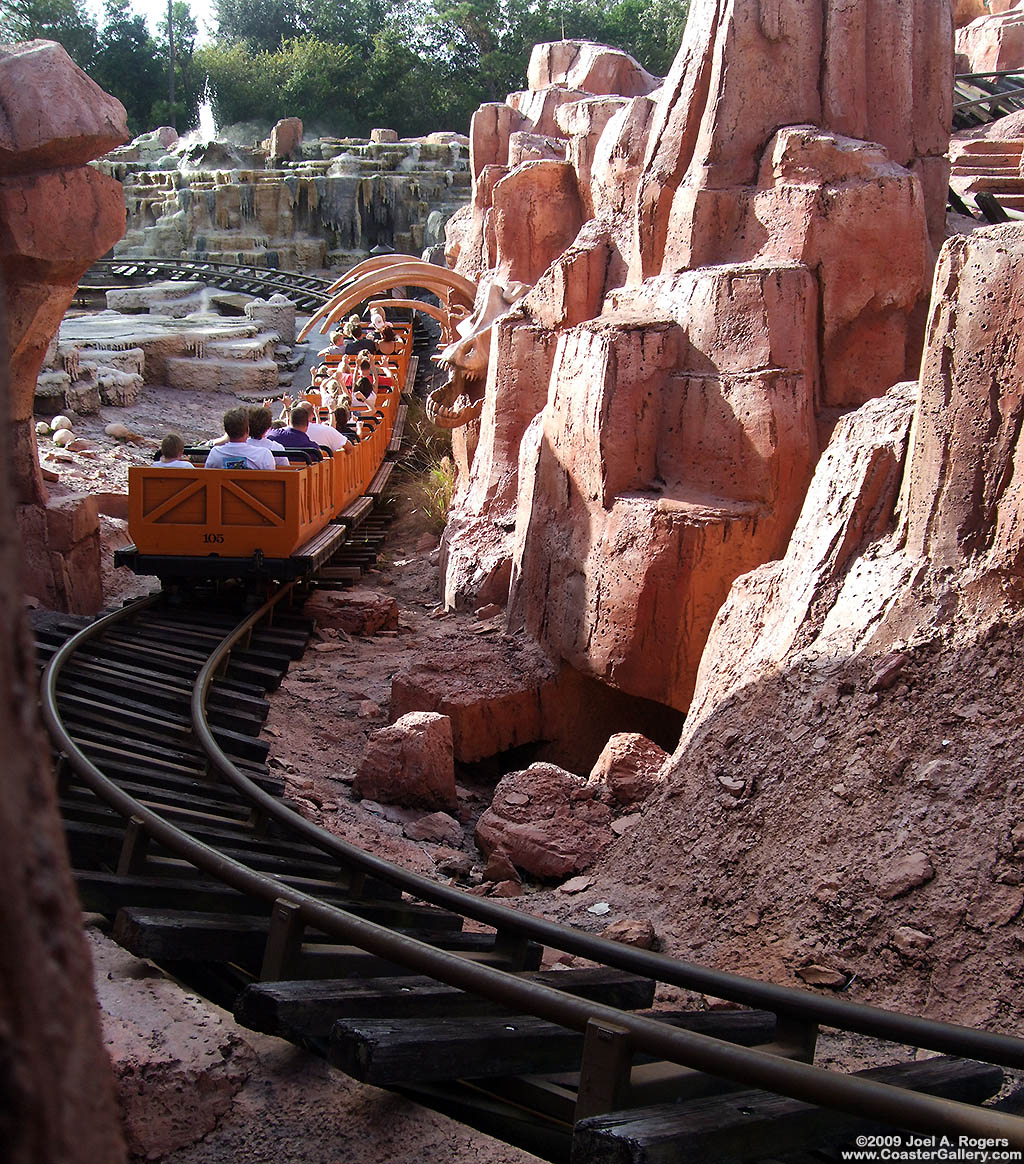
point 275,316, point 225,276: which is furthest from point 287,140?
point 275,316

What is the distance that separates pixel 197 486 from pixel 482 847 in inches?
182

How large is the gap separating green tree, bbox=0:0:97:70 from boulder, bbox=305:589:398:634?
4260cm

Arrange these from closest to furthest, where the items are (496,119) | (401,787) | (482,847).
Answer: (482,847), (401,787), (496,119)

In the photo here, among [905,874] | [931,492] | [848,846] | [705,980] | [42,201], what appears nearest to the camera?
[705,980]

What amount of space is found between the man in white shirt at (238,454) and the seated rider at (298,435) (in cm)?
127

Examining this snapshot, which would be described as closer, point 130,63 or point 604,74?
point 604,74

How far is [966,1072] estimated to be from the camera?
311cm

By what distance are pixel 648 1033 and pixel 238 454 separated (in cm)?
800

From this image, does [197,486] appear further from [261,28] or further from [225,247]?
[261,28]

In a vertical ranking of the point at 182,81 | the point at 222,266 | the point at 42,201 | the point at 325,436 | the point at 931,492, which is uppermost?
the point at 182,81

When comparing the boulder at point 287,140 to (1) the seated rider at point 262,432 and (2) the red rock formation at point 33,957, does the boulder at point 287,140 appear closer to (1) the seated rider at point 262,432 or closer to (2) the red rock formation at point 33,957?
(1) the seated rider at point 262,432

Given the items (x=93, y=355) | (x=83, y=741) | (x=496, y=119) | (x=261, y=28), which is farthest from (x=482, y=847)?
(x=261, y=28)

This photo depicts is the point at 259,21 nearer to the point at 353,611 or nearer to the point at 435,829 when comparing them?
the point at 353,611

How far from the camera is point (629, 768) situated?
708 centimetres
